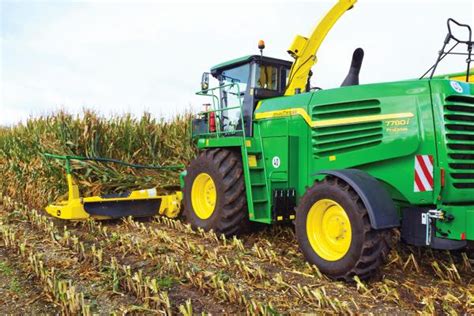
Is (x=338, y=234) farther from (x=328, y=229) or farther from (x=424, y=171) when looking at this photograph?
(x=424, y=171)

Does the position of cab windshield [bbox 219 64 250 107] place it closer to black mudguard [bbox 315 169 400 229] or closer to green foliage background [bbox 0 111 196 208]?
green foliage background [bbox 0 111 196 208]

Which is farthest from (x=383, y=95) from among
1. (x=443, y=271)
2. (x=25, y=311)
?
(x=25, y=311)

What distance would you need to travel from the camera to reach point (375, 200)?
373cm

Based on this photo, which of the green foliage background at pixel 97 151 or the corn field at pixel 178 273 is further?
the green foliage background at pixel 97 151

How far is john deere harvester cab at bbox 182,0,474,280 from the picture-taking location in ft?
12.4

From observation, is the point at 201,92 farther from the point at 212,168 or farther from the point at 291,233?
the point at 291,233

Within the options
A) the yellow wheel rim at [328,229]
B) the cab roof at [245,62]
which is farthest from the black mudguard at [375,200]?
the cab roof at [245,62]

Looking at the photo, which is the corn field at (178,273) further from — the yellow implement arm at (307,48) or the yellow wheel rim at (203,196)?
the yellow implement arm at (307,48)

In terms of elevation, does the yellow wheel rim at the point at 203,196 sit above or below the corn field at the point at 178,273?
Result: above

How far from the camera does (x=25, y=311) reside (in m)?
3.45

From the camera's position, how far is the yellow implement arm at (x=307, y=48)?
5.72 meters

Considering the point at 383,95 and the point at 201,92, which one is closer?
the point at 383,95

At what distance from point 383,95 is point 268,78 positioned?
1996 millimetres

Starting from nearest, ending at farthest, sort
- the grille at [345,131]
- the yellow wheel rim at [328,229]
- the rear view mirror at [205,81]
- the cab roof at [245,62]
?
1. the yellow wheel rim at [328,229]
2. the grille at [345,131]
3. the cab roof at [245,62]
4. the rear view mirror at [205,81]
